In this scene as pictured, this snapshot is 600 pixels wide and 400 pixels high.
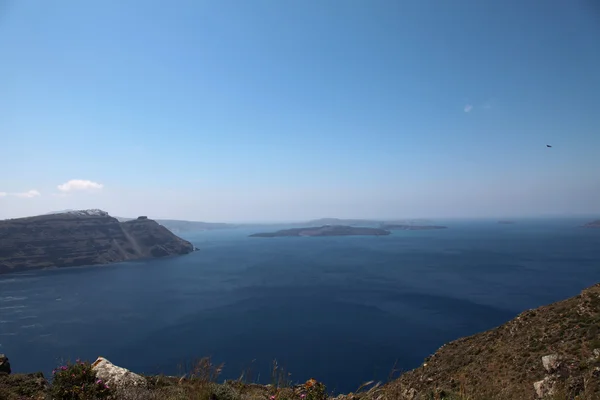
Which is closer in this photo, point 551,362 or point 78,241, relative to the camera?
point 551,362

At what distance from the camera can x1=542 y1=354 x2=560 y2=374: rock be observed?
42.2 feet

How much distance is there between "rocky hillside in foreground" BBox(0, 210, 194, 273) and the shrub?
463 ft

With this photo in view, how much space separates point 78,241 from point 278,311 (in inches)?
4854

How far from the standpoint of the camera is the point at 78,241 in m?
131

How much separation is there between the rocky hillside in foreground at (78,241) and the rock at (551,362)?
14791 centimetres

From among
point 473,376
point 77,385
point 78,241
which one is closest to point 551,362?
point 473,376

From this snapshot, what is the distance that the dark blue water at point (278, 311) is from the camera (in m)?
37.2

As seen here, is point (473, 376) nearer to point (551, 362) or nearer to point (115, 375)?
point (551, 362)

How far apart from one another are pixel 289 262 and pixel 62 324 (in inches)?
3051

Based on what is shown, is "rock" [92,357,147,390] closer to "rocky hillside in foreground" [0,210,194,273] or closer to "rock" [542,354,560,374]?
"rock" [542,354,560,374]

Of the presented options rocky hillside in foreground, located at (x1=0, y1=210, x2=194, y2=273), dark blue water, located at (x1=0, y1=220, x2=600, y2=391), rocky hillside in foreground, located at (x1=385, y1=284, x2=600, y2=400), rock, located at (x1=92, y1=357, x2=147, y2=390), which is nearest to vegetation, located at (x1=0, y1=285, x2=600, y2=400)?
rocky hillside in foreground, located at (x1=385, y1=284, x2=600, y2=400)

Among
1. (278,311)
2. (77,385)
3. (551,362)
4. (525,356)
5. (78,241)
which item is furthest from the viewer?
(78,241)

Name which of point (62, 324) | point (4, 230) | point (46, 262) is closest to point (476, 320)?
point (62, 324)

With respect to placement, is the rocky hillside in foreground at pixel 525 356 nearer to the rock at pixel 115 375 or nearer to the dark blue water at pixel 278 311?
the dark blue water at pixel 278 311
